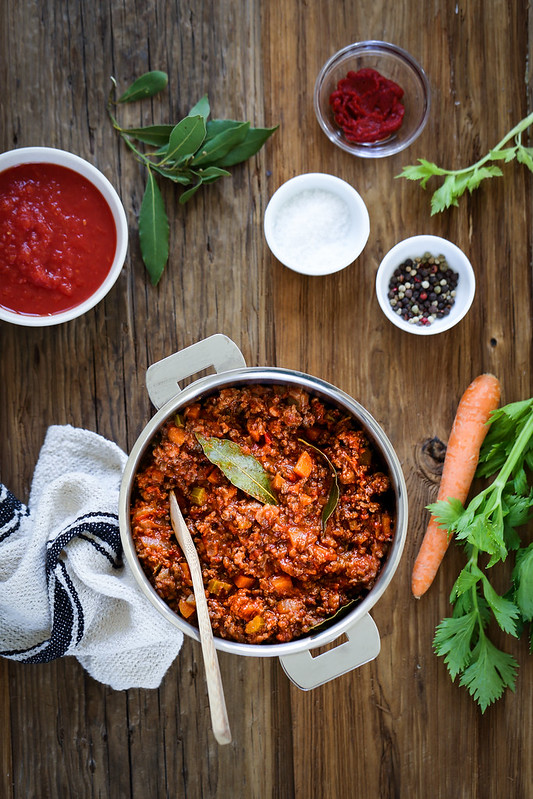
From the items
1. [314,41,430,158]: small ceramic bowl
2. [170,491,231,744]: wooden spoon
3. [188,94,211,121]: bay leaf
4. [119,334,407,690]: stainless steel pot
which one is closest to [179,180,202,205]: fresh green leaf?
[188,94,211,121]: bay leaf

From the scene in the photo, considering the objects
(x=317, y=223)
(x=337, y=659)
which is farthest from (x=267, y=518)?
(x=317, y=223)

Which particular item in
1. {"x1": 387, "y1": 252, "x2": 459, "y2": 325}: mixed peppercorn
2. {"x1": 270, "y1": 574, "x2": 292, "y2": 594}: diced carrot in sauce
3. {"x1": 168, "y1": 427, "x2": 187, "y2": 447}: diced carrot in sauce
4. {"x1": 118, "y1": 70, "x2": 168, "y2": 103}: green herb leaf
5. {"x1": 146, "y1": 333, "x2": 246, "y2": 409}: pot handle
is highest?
{"x1": 118, "y1": 70, "x2": 168, "y2": 103}: green herb leaf

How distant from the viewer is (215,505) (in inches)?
74.1

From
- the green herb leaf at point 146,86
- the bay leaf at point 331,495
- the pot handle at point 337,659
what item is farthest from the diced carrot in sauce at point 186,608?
the green herb leaf at point 146,86

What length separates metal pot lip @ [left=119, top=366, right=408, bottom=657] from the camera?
5.68 feet

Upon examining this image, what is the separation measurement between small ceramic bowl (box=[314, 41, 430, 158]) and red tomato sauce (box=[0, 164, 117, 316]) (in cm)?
80

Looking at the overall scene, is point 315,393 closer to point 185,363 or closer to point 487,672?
point 185,363

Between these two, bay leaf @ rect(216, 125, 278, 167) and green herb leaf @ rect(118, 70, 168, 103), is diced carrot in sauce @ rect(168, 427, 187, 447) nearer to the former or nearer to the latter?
bay leaf @ rect(216, 125, 278, 167)

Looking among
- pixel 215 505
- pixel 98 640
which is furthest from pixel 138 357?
pixel 98 640

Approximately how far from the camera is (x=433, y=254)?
2205 millimetres

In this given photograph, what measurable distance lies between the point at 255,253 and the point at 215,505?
2.80ft

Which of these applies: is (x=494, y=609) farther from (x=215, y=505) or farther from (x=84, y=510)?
(x=84, y=510)

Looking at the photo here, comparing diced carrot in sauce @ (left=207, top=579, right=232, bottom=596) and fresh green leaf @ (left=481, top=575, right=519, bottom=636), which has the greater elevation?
diced carrot in sauce @ (left=207, top=579, right=232, bottom=596)

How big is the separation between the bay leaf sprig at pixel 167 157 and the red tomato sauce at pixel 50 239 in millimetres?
147
